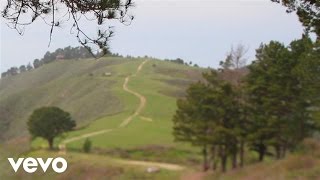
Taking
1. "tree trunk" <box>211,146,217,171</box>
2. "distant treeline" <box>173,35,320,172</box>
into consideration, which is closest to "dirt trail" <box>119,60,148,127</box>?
"tree trunk" <box>211,146,217,171</box>

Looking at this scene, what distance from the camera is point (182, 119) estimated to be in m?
25.9

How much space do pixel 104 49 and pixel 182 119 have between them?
824 inches

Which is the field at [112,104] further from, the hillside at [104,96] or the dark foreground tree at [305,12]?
the dark foreground tree at [305,12]

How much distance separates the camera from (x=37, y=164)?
90.5 feet

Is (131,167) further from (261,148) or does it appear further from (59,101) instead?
(59,101)

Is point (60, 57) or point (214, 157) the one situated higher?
point (60, 57)

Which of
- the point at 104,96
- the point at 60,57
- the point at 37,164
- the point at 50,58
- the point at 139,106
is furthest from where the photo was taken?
the point at 50,58

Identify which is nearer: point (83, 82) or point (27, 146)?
point (27, 146)

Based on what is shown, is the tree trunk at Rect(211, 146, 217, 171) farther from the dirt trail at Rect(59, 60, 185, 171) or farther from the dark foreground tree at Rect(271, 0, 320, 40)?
the dark foreground tree at Rect(271, 0, 320, 40)

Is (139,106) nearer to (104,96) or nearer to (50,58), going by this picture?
(104,96)

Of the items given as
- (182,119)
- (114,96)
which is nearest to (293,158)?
(182,119)

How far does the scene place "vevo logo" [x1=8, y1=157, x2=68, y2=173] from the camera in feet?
86.9

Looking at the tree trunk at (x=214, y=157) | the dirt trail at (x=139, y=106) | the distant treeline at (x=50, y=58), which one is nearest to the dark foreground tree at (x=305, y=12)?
the tree trunk at (x=214, y=157)

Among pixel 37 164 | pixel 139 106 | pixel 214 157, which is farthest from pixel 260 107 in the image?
pixel 139 106
